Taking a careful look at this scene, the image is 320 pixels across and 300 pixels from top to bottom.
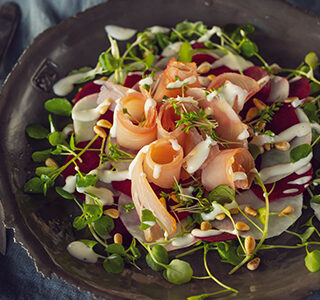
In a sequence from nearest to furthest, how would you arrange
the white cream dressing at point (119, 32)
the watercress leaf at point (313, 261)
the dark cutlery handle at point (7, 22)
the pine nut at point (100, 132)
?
the watercress leaf at point (313, 261), the pine nut at point (100, 132), the white cream dressing at point (119, 32), the dark cutlery handle at point (7, 22)

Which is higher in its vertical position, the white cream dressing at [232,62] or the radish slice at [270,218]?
the white cream dressing at [232,62]

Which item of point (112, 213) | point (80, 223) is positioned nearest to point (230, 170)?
point (112, 213)

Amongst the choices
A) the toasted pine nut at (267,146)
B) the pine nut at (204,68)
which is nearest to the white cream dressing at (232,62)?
the pine nut at (204,68)

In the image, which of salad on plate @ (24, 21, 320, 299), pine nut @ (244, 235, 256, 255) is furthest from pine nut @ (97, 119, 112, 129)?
pine nut @ (244, 235, 256, 255)

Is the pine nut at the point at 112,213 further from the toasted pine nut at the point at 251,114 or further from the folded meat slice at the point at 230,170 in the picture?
the toasted pine nut at the point at 251,114

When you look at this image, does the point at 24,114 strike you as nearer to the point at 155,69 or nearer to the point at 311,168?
the point at 155,69

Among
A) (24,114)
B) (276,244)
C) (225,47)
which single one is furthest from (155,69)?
(276,244)

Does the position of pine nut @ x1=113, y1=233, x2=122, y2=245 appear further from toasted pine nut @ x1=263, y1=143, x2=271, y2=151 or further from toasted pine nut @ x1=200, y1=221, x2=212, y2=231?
toasted pine nut @ x1=263, y1=143, x2=271, y2=151
